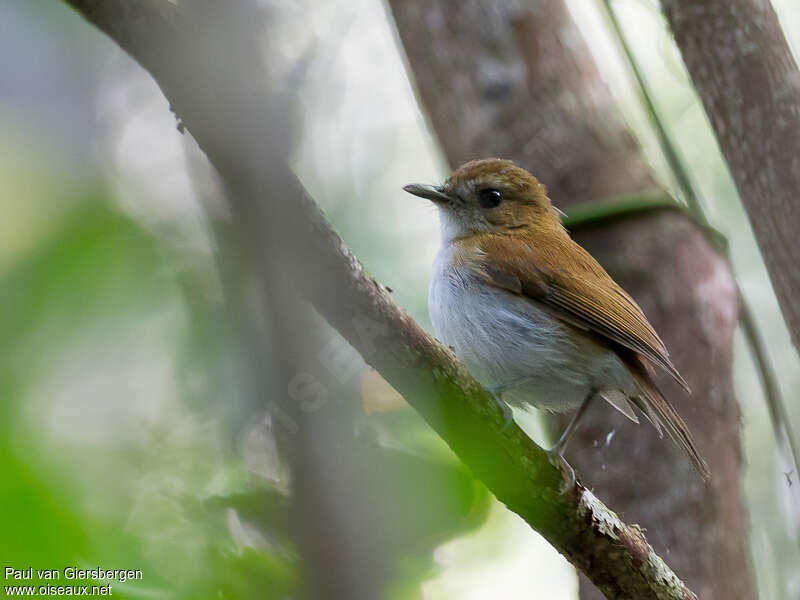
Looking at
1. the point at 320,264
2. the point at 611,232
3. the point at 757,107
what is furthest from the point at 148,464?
the point at 611,232

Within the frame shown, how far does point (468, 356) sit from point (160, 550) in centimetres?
202

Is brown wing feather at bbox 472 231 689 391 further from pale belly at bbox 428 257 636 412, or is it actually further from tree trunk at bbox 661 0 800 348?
tree trunk at bbox 661 0 800 348

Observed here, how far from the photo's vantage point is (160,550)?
208 centimetres

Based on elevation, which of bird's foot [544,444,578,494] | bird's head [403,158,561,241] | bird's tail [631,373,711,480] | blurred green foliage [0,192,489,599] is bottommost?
bird's tail [631,373,711,480]

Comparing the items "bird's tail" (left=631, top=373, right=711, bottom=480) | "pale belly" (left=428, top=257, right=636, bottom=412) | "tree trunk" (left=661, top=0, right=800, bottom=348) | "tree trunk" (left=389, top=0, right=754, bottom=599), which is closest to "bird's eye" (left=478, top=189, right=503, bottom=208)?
"tree trunk" (left=389, top=0, right=754, bottom=599)

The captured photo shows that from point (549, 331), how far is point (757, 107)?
1147mm

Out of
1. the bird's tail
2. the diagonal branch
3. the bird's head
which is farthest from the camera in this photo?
the bird's head

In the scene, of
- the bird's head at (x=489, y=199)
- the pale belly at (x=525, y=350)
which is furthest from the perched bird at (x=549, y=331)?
the bird's head at (x=489, y=199)

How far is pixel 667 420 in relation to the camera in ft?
12.3

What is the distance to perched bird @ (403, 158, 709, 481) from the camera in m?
3.87

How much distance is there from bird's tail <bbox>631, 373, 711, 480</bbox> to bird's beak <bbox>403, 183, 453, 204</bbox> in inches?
52.7

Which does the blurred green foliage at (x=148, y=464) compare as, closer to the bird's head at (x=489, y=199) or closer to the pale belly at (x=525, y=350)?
the pale belly at (x=525, y=350)

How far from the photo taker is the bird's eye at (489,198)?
4.71 meters

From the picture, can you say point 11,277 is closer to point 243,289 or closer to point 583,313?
point 243,289
